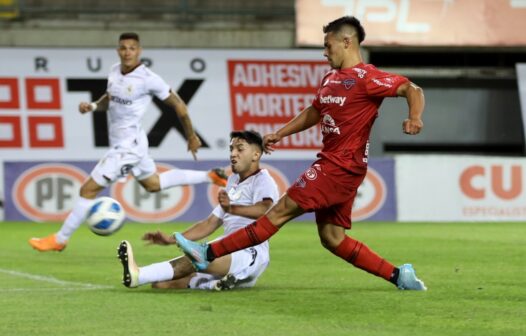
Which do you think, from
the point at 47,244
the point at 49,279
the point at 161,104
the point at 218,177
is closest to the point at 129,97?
the point at 218,177

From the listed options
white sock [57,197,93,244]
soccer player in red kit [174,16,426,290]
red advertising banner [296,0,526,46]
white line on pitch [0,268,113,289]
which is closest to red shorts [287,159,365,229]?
soccer player in red kit [174,16,426,290]

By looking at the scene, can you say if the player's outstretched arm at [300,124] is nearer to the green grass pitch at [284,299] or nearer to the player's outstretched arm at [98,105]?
the green grass pitch at [284,299]

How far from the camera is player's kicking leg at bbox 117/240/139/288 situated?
8.30 meters

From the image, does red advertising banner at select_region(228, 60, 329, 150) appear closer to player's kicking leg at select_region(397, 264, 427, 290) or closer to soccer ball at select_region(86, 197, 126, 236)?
soccer ball at select_region(86, 197, 126, 236)

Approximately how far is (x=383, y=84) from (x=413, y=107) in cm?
43

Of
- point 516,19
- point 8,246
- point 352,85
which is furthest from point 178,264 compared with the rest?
point 516,19

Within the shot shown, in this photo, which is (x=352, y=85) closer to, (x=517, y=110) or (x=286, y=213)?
(x=286, y=213)

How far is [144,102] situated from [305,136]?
840cm

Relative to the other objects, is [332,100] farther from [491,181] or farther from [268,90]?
[268,90]

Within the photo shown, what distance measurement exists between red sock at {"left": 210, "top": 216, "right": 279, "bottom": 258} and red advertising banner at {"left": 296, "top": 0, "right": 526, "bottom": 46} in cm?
1348

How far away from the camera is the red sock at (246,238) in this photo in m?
8.23

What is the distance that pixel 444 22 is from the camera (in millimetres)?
21547

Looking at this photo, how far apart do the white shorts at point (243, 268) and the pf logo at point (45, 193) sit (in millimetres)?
10466

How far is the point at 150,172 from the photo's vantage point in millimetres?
13336
